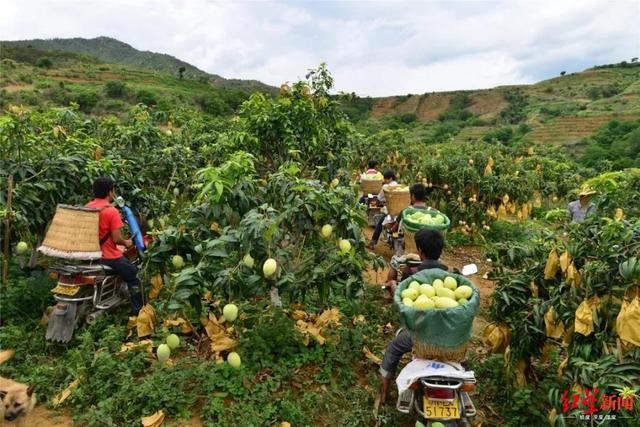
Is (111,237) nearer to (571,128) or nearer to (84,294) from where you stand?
(84,294)

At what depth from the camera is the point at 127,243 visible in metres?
3.94

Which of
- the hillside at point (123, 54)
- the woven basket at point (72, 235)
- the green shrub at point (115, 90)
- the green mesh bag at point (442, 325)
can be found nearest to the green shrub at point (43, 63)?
the green shrub at point (115, 90)

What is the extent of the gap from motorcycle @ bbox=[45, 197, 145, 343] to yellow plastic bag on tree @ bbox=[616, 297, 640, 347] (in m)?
3.40

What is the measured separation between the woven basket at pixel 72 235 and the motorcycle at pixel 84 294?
0.73 ft

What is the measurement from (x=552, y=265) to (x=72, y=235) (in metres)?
3.65

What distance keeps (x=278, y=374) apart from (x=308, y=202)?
140 cm

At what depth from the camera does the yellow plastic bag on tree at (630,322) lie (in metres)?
→ 2.06

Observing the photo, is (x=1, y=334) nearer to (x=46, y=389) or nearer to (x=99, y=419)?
(x=46, y=389)

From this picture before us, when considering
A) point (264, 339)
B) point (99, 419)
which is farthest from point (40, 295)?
point (264, 339)

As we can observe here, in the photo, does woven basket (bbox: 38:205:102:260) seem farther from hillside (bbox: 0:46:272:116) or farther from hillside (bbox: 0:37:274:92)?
hillside (bbox: 0:37:274:92)

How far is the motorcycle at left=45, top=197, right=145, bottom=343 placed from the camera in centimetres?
370

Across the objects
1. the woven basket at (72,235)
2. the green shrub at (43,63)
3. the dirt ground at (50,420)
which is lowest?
the dirt ground at (50,420)

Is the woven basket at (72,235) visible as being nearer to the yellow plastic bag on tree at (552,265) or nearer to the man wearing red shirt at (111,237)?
the man wearing red shirt at (111,237)

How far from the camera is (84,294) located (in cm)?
388
